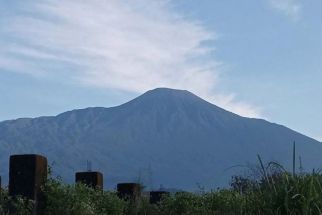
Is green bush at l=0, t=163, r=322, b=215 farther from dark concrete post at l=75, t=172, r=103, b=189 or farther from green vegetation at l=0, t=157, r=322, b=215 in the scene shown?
dark concrete post at l=75, t=172, r=103, b=189

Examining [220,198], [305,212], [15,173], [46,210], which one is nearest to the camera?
[305,212]

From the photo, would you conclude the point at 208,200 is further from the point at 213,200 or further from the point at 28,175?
the point at 28,175

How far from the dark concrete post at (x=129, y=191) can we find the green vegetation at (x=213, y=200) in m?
0.20

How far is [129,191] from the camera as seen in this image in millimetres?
17047

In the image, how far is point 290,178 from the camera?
288 inches

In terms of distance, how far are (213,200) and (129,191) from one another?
5.73ft

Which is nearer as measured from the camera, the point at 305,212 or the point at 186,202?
the point at 305,212

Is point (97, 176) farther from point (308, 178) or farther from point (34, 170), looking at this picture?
point (308, 178)

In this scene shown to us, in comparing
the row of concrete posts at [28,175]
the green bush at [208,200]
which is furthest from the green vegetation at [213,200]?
the row of concrete posts at [28,175]

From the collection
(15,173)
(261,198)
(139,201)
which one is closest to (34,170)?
(15,173)

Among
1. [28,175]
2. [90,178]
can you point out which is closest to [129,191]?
[90,178]

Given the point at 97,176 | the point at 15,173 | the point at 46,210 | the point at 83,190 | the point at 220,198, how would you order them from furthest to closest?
the point at 220,198, the point at 97,176, the point at 83,190, the point at 46,210, the point at 15,173

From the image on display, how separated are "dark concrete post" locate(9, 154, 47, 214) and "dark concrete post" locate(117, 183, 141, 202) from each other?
19.1 feet

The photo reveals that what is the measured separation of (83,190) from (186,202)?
14.2 ft
